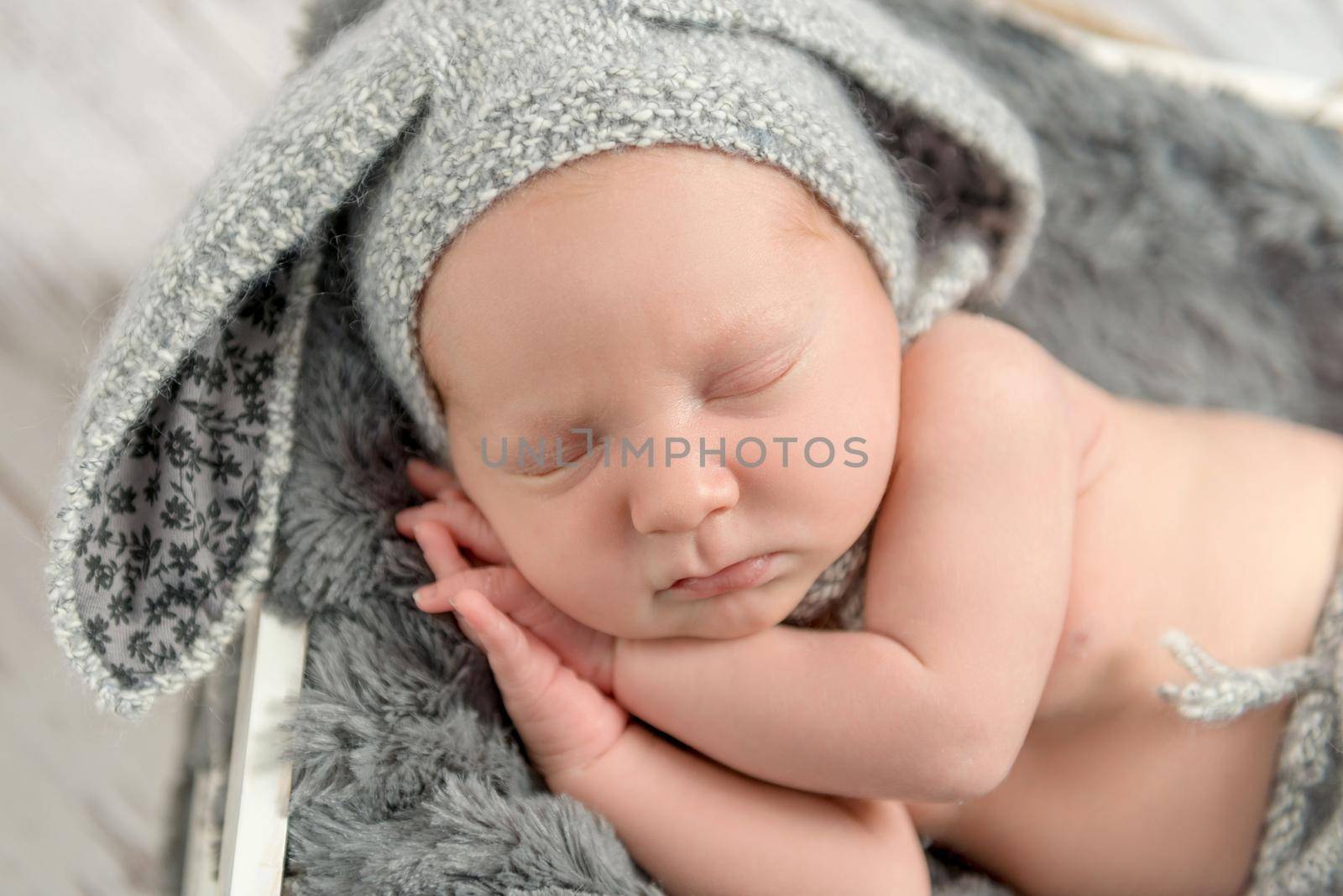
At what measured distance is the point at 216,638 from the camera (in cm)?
121

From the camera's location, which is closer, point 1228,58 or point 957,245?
point 957,245

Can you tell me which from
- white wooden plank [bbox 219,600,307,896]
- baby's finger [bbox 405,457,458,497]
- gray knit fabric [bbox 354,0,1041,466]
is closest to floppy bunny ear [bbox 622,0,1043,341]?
gray knit fabric [bbox 354,0,1041,466]

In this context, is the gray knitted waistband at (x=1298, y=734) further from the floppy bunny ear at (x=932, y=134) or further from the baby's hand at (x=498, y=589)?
the baby's hand at (x=498, y=589)

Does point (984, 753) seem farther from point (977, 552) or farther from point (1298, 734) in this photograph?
point (1298, 734)

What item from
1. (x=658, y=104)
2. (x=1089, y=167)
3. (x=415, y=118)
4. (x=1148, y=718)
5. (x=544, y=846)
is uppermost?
(x=415, y=118)

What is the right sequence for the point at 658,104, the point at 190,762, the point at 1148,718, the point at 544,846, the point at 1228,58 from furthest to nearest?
the point at 1228,58, the point at 190,762, the point at 1148,718, the point at 544,846, the point at 658,104

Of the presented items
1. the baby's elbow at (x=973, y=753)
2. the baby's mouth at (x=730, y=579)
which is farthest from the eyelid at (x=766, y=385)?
the baby's elbow at (x=973, y=753)

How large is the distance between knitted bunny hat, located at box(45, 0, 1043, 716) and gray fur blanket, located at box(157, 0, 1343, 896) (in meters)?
A: 0.09

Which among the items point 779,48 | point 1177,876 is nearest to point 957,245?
point 779,48

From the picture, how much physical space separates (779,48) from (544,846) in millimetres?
893

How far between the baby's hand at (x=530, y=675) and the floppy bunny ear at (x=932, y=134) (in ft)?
1.87

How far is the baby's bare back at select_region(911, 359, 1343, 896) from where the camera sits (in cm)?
128

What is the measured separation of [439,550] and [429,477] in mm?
129

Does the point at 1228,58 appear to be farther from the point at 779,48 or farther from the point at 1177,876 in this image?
the point at 1177,876
